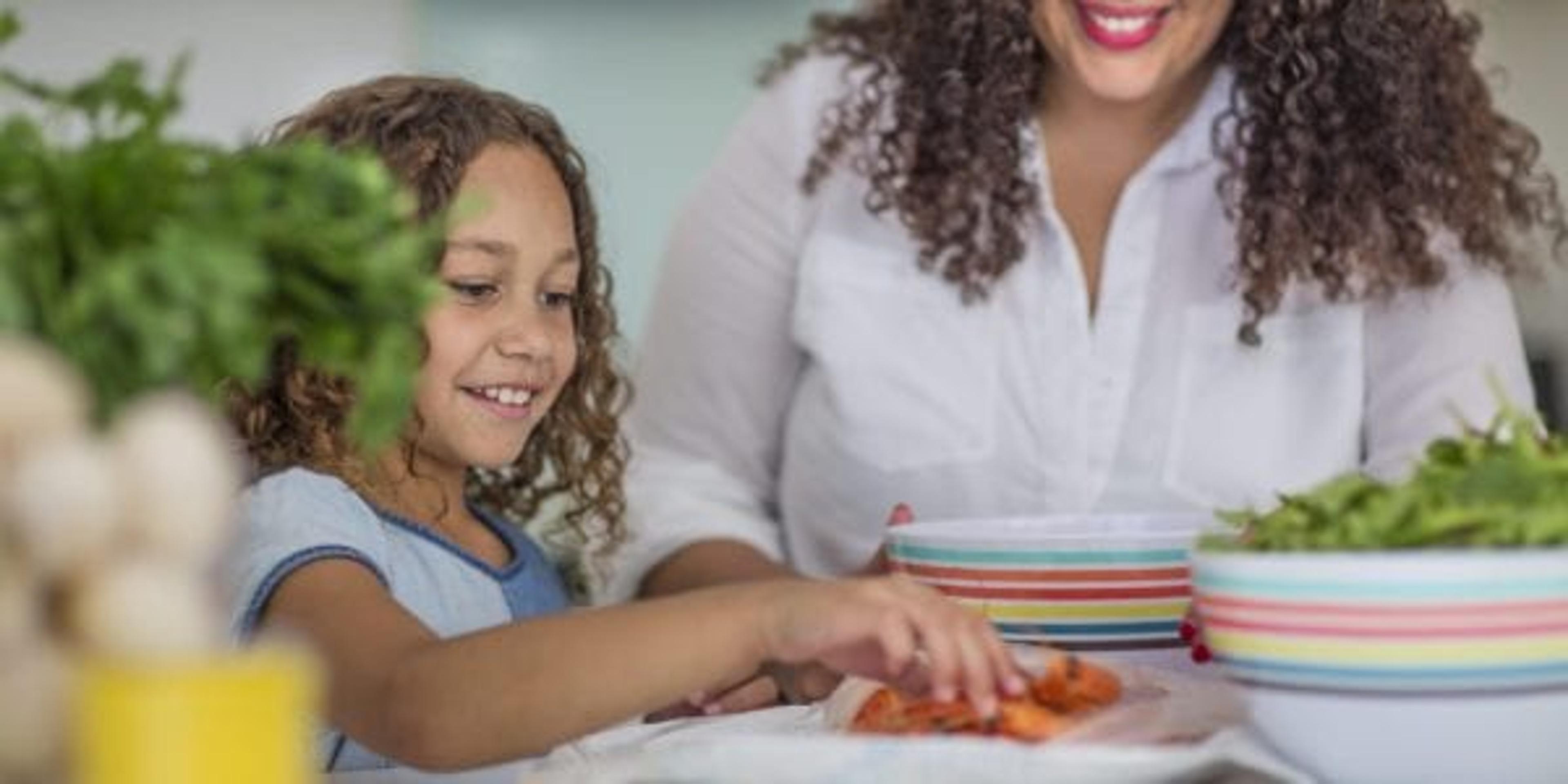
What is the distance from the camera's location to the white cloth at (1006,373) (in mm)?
1870

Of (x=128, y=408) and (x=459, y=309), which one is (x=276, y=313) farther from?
(x=459, y=309)

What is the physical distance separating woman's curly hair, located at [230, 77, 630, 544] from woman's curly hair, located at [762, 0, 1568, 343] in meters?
0.28

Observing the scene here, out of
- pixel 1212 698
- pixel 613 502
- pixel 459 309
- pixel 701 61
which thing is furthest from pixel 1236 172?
pixel 701 61

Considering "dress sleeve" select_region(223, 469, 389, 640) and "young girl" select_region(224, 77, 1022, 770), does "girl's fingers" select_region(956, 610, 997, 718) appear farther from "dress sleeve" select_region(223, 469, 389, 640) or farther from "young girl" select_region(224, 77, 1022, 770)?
"dress sleeve" select_region(223, 469, 389, 640)

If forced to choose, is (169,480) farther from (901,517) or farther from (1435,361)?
(1435,361)

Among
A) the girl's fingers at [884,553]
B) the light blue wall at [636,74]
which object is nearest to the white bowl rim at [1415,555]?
the girl's fingers at [884,553]

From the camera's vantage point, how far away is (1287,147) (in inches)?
72.7

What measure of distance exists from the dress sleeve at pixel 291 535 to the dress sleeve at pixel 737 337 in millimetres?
554

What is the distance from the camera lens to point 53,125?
0.74m

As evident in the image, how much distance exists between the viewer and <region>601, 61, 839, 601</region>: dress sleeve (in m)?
1.98

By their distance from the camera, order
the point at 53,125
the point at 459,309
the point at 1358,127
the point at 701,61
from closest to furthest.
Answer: the point at 53,125 → the point at 459,309 → the point at 1358,127 → the point at 701,61

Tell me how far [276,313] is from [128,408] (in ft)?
0.27

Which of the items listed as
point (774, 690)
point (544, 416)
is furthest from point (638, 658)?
point (544, 416)

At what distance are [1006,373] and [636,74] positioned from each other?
2337 millimetres
